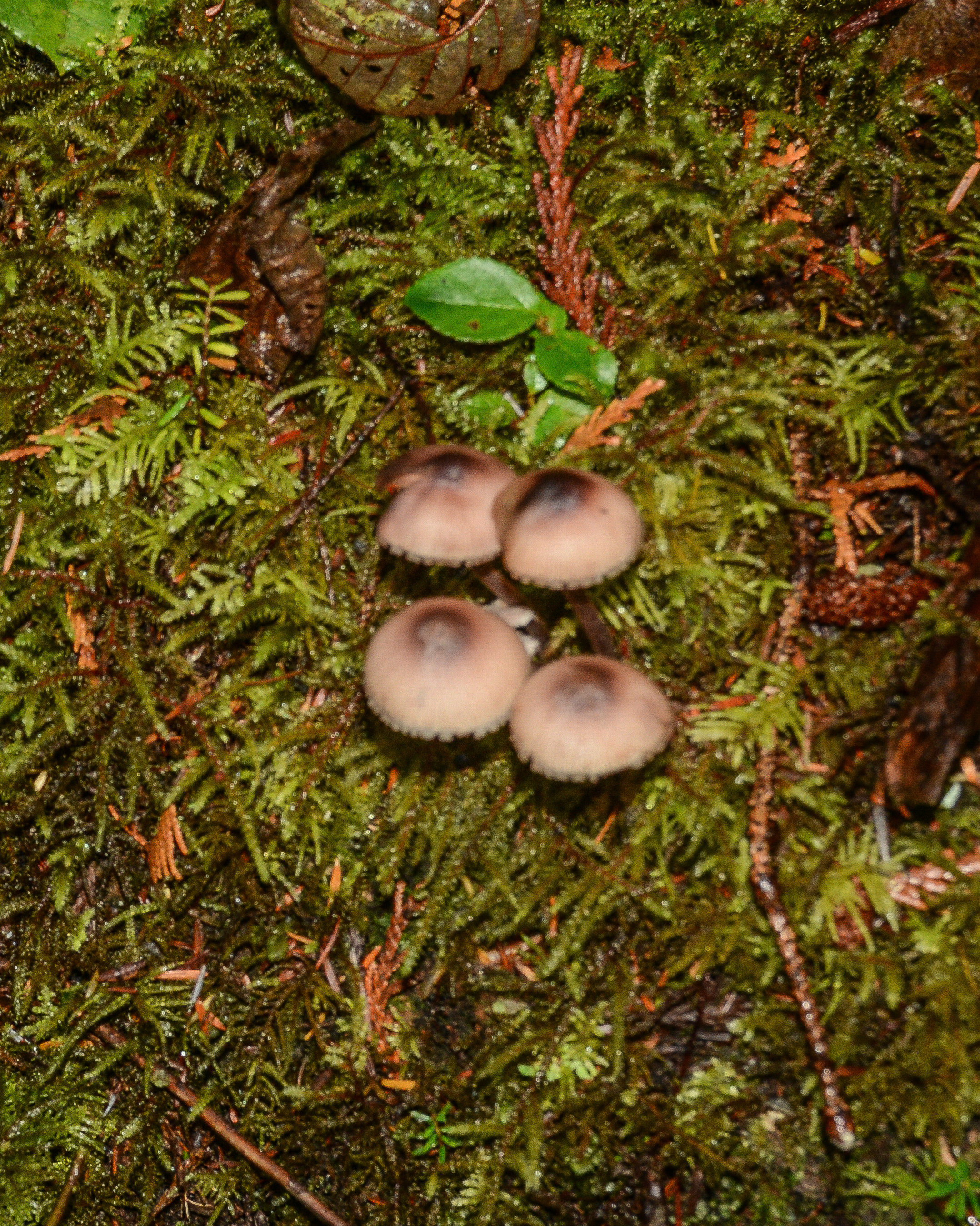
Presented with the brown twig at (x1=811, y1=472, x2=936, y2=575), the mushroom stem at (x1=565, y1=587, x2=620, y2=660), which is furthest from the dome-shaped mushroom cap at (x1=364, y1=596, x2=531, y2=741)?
the brown twig at (x1=811, y1=472, x2=936, y2=575)

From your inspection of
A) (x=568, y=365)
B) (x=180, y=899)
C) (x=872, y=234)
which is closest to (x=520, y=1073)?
(x=180, y=899)

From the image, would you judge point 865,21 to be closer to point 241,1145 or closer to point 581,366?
point 581,366

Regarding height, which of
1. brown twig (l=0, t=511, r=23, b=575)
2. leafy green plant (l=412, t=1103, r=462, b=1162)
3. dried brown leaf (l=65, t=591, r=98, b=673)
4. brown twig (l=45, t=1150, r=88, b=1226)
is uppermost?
brown twig (l=0, t=511, r=23, b=575)

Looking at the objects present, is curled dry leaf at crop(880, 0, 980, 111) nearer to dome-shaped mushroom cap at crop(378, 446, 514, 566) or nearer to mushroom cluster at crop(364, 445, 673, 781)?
mushroom cluster at crop(364, 445, 673, 781)

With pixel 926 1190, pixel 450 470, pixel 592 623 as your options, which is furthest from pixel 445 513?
pixel 926 1190

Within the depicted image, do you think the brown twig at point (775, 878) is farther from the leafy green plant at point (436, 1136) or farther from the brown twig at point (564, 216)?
the leafy green plant at point (436, 1136)

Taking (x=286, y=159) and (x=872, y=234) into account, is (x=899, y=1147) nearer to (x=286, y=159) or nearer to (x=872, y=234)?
(x=872, y=234)

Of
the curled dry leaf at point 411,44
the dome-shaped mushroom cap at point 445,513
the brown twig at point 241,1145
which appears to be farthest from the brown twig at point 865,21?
the brown twig at point 241,1145
